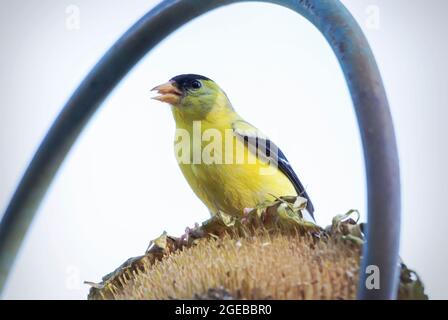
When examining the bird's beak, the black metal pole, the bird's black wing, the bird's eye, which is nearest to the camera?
the black metal pole

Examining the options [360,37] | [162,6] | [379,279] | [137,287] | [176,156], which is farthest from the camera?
[176,156]

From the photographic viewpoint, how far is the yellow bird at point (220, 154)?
308 centimetres

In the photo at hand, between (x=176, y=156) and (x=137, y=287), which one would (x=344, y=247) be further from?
(x=176, y=156)

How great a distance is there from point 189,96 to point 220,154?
1.70 ft

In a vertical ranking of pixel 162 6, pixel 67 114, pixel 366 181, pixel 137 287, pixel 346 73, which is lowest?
pixel 137 287

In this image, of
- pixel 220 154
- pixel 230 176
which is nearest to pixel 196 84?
pixel 220 154

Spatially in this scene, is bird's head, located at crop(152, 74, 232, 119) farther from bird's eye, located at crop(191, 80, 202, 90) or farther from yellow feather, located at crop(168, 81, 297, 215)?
yellow feather, located at crop(168, 81, 297, 215)

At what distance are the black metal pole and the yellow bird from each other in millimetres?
788

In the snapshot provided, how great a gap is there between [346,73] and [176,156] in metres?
1.88

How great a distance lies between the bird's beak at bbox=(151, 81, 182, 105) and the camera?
347 cm

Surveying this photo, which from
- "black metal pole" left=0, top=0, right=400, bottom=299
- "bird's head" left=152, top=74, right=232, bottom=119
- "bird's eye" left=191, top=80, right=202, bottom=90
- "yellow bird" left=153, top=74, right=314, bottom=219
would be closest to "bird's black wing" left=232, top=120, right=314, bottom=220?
"yellow bird" left=153, top=74, right=314, bottom=219

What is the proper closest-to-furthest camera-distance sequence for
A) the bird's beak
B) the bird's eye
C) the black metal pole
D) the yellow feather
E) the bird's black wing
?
the black metal pole → the yellow feather → the bird's black wing → the bird's beak → the bird's eye
